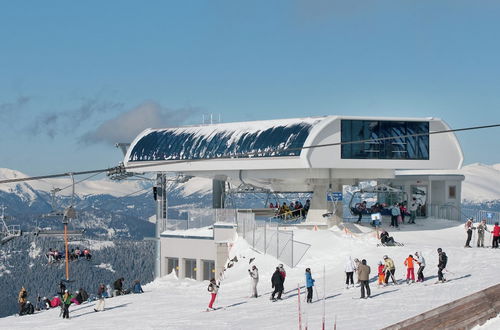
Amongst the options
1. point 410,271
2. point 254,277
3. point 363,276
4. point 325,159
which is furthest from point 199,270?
point 363,276

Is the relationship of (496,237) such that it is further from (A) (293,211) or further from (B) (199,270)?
(B) (199,270)

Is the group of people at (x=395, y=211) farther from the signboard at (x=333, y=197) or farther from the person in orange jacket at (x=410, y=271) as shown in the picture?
the person in orange jacket at (x=410, y=271)

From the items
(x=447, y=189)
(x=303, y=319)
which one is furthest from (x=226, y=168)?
(x=303, y=319)

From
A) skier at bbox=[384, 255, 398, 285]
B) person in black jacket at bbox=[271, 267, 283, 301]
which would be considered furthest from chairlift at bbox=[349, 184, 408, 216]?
person in black jacket at bbox=[271, 267, 283, 301]

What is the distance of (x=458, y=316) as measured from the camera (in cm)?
2300

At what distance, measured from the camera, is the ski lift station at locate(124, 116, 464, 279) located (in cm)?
5078

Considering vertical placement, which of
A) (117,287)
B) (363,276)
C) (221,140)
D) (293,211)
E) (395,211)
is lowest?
(117,287)

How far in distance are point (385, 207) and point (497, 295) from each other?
3338cm

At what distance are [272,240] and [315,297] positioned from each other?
33.9ft

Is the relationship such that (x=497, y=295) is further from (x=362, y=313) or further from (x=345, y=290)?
(x=345, y=290)

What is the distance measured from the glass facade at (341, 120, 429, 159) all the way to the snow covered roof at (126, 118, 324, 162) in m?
1.98

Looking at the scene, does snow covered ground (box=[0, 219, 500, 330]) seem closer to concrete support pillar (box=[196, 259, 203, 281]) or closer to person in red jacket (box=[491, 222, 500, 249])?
person in red jacket (box=[491, 222, 500, 249])

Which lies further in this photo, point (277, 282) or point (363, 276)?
point (277, 282)

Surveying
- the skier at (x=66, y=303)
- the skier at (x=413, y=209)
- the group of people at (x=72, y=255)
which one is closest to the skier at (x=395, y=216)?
the skier at (x=413, y=209)
